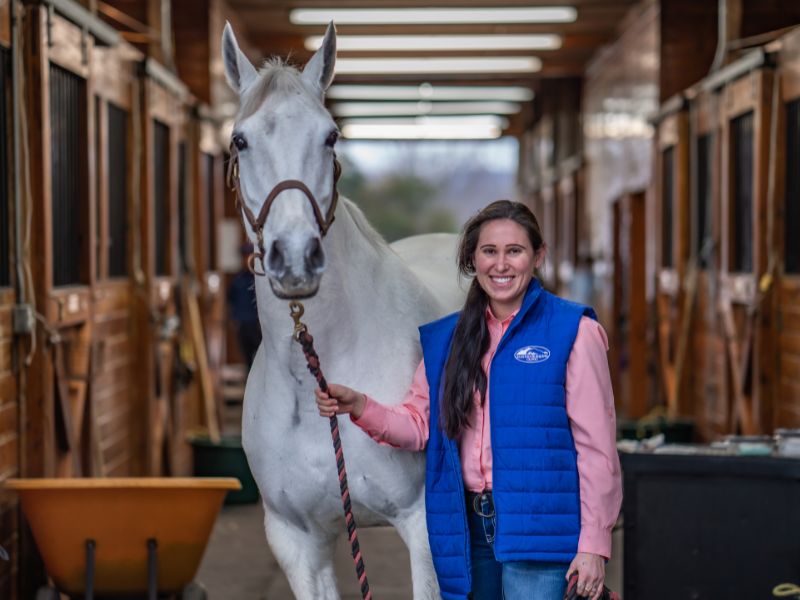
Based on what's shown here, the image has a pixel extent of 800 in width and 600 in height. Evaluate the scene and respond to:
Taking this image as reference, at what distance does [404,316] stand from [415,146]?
3598cm

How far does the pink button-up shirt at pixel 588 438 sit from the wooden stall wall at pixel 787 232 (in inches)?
116

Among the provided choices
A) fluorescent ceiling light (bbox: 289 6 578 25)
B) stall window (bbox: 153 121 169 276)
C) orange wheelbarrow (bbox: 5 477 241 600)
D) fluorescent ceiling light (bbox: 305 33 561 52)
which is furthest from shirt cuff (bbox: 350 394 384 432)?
fluorescent ceiling light (bbox: 305 33 561 52)

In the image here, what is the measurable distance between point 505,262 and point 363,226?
630 mm

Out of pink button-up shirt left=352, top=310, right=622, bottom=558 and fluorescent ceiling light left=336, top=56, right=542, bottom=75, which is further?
fluorescent ceiling light left=336, top=56, right=542, bottom=75

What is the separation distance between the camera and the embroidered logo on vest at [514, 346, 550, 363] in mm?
2369

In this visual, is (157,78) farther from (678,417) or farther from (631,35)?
(631,35)

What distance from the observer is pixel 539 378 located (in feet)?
7.75

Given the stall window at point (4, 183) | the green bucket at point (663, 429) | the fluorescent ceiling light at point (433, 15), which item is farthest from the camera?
the fluorescent ceiling light at point (433, 15)

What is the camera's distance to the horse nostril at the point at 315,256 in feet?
7.49

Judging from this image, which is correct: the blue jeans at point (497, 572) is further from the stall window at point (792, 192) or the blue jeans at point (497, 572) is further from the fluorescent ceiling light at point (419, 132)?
the fluorescent ceiling light at point (419, 132)

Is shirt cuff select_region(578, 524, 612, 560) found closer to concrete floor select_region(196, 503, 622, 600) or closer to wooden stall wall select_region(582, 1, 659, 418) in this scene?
concrete floor select_region(196, 503, 622, 600)

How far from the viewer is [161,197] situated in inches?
274

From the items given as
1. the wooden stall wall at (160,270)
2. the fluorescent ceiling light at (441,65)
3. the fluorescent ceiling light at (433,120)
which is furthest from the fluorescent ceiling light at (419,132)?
the wooden stall wall at (160,270)

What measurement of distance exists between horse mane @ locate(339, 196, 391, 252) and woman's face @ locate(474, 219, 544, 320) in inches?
20.4
